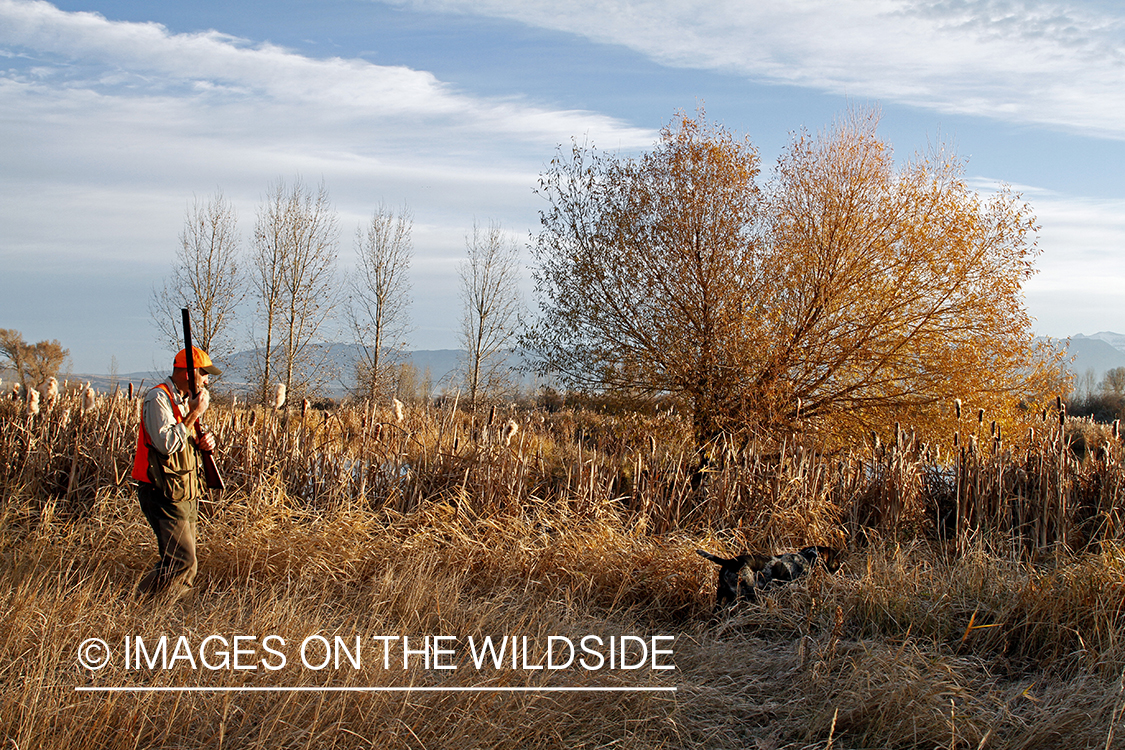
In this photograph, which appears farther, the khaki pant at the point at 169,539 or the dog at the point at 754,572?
the dog at the point at 754,572

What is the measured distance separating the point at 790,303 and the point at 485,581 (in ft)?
39.1

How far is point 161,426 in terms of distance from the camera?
5262mm

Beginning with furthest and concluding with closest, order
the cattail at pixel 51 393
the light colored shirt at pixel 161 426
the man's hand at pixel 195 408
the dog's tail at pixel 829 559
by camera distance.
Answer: the cattail at pixel 51 393, the dog's tail at pixel 829 559, the man's hand at pixel 195 408, the light colored shirt at pixel 161 426

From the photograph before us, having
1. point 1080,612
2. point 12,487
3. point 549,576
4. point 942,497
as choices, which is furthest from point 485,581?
point 942,497

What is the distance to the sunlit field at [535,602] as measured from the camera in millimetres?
3754

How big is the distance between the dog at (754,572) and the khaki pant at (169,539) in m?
3.55

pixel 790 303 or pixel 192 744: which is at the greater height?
pixel 790 303

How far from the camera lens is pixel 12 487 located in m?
7.49

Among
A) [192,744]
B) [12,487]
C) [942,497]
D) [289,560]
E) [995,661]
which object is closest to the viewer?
[192,744]

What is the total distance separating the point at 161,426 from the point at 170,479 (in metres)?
0.38

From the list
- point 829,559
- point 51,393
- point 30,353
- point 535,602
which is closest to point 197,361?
point 535,602

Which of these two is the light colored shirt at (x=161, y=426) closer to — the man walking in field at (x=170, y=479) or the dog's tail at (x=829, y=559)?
the man walking in field at (x=170, y=479)

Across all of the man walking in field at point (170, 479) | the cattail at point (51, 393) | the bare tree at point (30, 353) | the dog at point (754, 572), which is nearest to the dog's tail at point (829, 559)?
the dog at point (754, 572)

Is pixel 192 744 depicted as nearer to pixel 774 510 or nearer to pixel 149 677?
pixel 149 677
